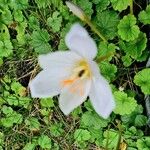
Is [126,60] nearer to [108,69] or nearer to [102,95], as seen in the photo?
[108,69]

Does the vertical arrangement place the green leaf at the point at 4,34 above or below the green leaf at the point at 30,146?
above

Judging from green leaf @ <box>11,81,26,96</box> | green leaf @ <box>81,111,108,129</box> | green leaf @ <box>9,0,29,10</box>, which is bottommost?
green leaf @ <box>81,111,108,129</box>

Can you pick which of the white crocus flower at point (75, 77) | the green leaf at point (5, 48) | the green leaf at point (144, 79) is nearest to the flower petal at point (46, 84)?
the white crocus flower at point (75, 77)

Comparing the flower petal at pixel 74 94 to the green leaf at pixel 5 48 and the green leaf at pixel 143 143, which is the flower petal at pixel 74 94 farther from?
the green leaf at pixel 5 48

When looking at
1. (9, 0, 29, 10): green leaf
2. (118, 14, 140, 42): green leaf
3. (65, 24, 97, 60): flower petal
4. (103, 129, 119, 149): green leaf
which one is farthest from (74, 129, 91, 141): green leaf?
(65, 24, 97, 60): flower petal

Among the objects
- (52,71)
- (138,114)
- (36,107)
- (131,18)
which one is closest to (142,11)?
(131,18)

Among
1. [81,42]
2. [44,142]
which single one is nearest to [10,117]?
[44,142]

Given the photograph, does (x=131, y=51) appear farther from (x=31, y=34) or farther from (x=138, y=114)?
(x=31, y=34)

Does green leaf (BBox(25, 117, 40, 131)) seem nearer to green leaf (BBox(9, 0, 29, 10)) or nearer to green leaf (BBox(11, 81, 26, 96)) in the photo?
green leaf (BBox(11, 81, 26, 96))
